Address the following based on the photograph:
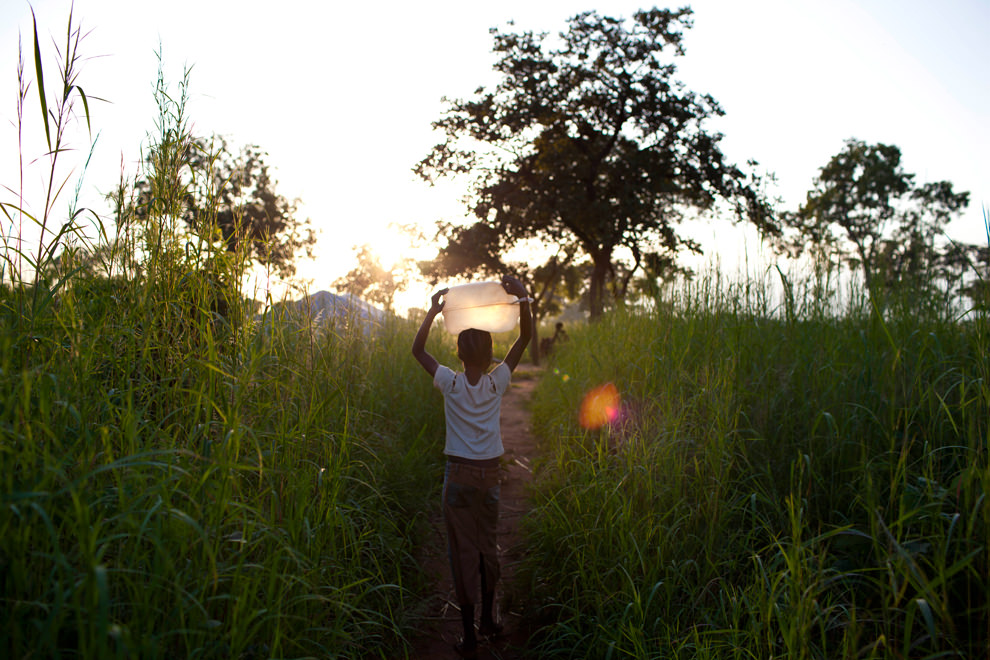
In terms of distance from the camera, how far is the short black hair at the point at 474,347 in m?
2.88

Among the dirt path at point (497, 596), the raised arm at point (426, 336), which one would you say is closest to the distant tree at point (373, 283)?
the dirt path at point (497, 596)

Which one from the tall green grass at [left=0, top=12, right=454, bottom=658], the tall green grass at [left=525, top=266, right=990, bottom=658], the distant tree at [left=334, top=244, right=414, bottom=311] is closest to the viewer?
the tall green grass at [left=0, top=12, right=454, bottom=658]

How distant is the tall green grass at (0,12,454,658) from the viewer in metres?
1.35

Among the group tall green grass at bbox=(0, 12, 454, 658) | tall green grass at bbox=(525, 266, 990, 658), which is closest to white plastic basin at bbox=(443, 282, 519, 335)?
tall green grass at bbox=(0, 12, 454, 658)

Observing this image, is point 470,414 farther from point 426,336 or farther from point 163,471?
point 163,471

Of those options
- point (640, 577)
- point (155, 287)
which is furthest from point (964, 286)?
point (155, 287)

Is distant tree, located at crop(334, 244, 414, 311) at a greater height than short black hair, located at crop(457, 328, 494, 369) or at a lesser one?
greater

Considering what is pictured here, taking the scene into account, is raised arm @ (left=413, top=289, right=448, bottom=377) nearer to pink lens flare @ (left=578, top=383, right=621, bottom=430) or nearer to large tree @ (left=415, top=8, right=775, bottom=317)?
pink lens flare @ (left=578, top=383, right=621, bottom=430)

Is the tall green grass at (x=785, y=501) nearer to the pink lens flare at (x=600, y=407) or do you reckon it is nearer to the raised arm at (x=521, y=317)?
the pink lens flare at (x=600, y=407)

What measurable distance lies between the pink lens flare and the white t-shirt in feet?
4.60

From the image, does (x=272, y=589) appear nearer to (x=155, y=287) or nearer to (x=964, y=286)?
(x=155, y=287)

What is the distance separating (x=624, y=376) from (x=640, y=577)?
2.29 m

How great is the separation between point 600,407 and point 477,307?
6.45 ft

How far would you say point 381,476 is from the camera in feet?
12.0
